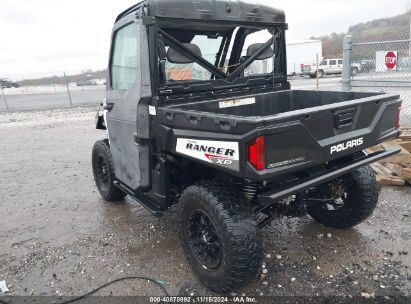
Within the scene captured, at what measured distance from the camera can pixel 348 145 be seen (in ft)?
9.02

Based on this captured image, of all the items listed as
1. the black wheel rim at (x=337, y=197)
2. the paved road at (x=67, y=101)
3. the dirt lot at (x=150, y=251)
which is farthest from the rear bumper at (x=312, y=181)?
the paved road at (x=67, y=101)

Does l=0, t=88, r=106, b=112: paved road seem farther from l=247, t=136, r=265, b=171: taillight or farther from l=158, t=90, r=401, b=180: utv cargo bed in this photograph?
l=247, t=136, r=265, b=171: taillight

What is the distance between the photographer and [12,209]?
5.04 meters

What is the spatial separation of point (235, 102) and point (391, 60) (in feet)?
14.3

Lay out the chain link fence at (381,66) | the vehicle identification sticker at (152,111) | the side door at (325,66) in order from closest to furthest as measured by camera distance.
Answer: the vehicle identification sticker at (152,111), the chain link fence at (381,66), the side door at (325,66)

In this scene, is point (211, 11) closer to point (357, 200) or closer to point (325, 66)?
point (357, 200)

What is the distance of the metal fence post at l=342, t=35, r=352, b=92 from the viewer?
635 cm

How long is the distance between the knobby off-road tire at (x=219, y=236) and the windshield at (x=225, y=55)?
1.20 meters

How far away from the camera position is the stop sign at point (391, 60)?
643 cm

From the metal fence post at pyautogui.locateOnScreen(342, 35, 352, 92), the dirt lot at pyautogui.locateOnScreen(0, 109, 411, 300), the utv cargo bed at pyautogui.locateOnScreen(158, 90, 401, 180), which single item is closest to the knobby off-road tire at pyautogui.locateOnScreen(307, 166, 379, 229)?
the dirt lot at pyautogui.locateOnScreen(0, 109, 411, 300)

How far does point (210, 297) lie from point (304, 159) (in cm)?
137

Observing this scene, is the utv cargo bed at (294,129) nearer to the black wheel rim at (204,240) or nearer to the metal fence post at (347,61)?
the black wheel rim at (204,240)

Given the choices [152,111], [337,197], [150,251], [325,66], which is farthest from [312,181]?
[325,66]

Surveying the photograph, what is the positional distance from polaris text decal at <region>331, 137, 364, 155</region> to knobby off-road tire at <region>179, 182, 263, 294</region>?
783 mm
